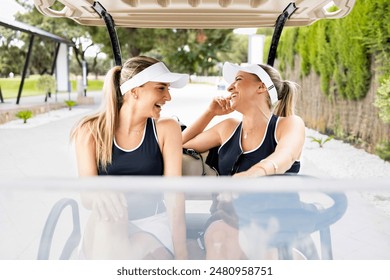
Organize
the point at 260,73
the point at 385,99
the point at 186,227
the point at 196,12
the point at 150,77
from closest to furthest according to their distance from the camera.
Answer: the point at 186,227
the point at 150,77
the point at 260,73
the point at 196,12
the point at 385,99

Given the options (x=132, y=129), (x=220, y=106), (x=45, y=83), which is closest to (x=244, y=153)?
(x=220, y=106)

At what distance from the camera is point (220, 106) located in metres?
2.29

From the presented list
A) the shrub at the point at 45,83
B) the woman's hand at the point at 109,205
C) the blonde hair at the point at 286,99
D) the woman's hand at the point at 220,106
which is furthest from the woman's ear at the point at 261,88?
the shrub at the point at 45,83

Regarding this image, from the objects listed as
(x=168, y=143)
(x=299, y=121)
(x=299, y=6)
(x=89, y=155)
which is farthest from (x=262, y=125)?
(x=89, y=155)

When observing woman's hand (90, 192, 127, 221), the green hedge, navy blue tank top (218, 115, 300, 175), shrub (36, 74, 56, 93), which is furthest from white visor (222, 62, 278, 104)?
shrub (36, 74, 56, 93)

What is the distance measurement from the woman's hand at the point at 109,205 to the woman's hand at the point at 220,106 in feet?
4.48

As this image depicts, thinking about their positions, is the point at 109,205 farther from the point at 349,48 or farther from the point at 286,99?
the point at 349,48

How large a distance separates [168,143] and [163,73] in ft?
0.91

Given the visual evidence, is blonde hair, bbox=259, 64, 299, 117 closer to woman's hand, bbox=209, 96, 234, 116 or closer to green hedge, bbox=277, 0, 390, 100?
woman's hand, bbox=209, 96, 234, 116

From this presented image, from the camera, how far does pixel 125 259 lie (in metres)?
0.92

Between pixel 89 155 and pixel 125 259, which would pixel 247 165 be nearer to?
pixel 89 155

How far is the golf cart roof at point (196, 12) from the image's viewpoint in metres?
1.97

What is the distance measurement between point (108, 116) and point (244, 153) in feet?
2.03

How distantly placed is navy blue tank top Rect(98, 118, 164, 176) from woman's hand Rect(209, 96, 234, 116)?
57cm
